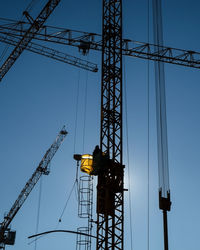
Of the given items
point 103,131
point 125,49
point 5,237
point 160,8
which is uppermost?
point 125,49

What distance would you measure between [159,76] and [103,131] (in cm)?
595

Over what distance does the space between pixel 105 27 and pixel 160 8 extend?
509 cm

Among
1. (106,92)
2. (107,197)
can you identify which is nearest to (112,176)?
(107,197)

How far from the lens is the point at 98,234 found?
2442 cm

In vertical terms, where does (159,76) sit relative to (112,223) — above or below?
above

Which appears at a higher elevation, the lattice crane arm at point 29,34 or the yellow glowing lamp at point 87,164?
the lattice crane arm at point 29,34

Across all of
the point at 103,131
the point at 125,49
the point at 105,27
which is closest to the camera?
the point at 103,131

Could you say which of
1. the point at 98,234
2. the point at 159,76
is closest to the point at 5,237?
the point at 98,234

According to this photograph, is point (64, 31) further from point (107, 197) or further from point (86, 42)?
point (107, 197)

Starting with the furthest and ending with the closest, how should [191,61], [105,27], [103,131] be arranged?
[191,61], [105,27], [103,131]

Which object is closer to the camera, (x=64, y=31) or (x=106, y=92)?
(x=106, y=92)

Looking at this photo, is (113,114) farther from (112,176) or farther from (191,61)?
(191,61)

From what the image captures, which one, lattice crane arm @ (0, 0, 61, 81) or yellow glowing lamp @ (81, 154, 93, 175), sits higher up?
lattice crane arm @ (0, 0, 61, 81)

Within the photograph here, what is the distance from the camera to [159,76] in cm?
2428
